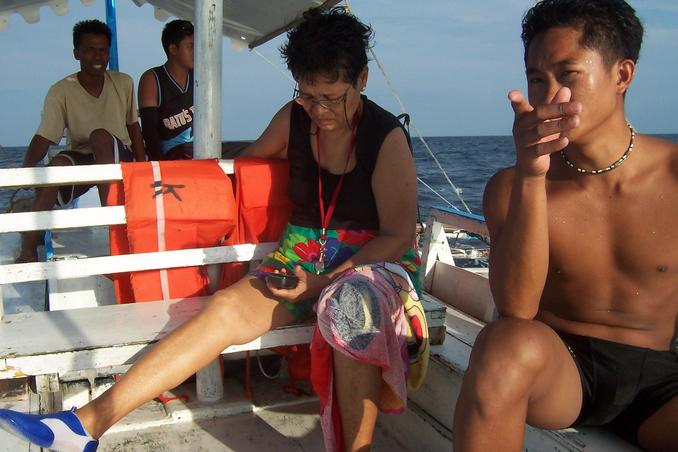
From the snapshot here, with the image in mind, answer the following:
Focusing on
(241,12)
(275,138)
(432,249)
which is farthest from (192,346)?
(241,12)

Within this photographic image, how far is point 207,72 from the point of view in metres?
2.85

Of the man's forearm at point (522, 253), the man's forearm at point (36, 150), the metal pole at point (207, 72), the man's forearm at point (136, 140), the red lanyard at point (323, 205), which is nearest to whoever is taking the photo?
the man's forearm at point (522, 253)

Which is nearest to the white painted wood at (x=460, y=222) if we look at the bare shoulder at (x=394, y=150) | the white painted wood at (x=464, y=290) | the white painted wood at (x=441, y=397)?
the white painted wood at (x=464, y=290)

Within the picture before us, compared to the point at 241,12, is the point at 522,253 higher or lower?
lower

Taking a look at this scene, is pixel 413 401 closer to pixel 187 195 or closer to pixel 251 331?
pixel 251 331

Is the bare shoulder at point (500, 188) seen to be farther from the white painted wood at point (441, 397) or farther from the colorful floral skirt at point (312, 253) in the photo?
the white painted wood at point (441, 397)

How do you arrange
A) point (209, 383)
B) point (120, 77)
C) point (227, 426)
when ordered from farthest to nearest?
point (120, 77) → point (209, 383) → point (227, 426)

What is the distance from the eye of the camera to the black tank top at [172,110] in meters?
4.17

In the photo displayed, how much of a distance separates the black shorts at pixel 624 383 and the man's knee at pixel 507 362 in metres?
0.30

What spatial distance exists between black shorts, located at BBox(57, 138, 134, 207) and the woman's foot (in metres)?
2.24

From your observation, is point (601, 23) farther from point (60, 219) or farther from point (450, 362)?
point (60, 219)

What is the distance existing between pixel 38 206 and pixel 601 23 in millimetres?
3197

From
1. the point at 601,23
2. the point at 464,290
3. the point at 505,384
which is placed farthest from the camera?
the point at 464,290

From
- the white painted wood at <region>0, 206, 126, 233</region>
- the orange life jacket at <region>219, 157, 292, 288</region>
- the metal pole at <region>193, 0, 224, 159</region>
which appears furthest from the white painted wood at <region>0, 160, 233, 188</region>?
the orange life jacket at <region>219, 157, 292, 288</region>
